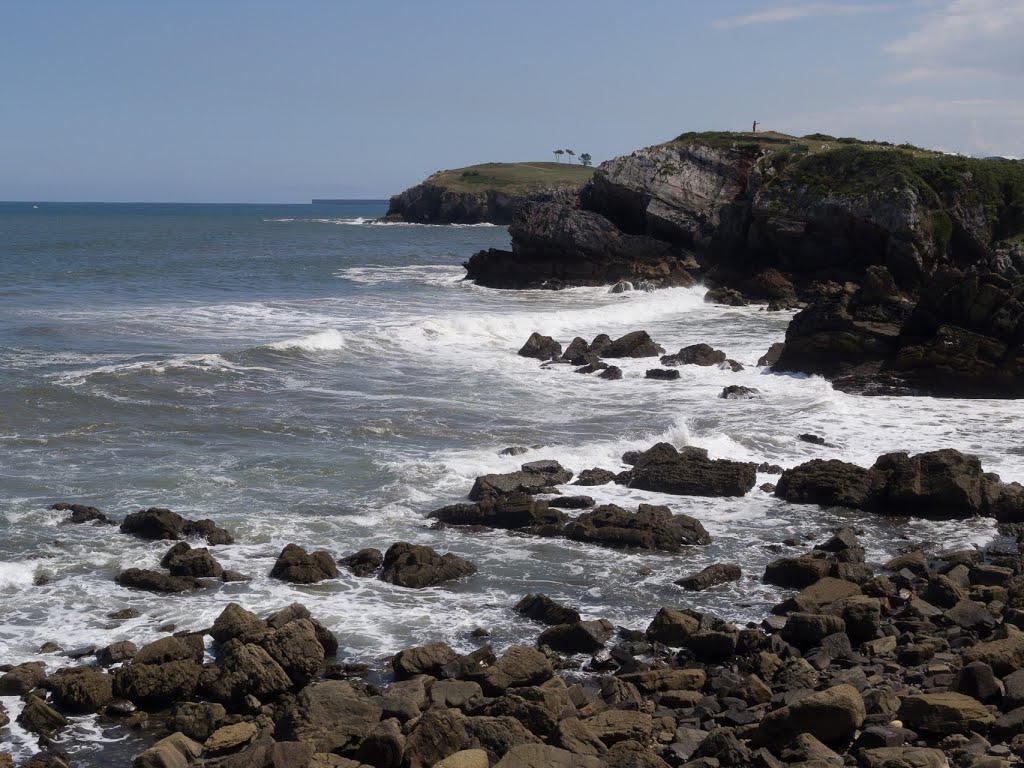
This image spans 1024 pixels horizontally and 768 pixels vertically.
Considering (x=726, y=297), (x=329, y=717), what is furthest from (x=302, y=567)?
(x=726, y=297)

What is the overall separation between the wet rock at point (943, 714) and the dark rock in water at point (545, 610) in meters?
4.29

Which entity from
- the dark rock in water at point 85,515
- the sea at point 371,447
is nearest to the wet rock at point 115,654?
the sea at point 371,447

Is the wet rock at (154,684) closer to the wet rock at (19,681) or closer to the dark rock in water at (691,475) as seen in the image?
the wet rock at (19,681)

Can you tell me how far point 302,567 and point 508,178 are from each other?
153m

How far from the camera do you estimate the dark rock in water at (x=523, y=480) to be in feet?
62.7

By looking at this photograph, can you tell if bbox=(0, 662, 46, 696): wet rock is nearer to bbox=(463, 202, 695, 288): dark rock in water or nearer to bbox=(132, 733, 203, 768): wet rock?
bbox=(132, 733, 203, 768): wet rock

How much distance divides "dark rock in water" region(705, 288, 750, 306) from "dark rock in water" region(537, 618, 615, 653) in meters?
37.2

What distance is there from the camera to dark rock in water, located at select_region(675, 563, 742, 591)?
15016 mm

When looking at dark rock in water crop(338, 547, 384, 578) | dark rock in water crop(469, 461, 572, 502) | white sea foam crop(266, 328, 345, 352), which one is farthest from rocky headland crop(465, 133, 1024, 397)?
dark rock in water crop(338, 547, 384, 578)

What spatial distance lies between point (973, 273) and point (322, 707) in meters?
23.6

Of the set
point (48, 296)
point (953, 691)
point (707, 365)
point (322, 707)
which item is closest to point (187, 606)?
point (322, 707)

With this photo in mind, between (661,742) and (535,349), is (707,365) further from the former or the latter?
(661,742)

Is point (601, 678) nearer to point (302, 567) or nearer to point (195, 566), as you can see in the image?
point (302, 567)

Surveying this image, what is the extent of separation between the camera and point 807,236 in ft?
165
